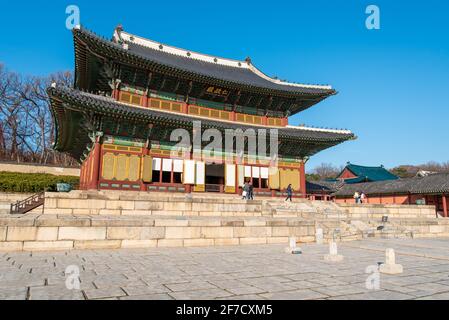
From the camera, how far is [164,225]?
34.0 feet

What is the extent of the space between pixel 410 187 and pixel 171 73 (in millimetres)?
26844

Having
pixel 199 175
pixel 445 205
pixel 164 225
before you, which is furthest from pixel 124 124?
pixel 445 205

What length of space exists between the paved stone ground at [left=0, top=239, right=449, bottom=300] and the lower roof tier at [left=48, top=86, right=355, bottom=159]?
409 inches

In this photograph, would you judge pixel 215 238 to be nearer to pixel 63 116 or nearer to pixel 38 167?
pixel 63 116

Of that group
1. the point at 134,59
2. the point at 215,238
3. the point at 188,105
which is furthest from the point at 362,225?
the point at 134,59

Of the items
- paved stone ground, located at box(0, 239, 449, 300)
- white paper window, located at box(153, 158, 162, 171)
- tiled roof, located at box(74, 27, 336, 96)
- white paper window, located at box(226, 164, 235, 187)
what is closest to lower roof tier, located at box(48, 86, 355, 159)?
white paper window, located at box(153, 158, 162, 171)

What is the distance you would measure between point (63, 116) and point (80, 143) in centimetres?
487

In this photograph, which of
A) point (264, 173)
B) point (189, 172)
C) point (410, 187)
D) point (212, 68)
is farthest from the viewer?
point (410, 187)

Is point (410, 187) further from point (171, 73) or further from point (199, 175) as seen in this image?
point (171, 73)

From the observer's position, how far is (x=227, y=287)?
5102 millimetres

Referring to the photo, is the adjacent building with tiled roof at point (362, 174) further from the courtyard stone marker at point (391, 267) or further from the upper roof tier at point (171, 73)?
the courtyard stone marker at point (391, 267)

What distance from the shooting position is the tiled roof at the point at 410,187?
2851cm

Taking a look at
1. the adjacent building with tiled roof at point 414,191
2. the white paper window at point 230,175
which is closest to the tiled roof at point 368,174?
the adjacent building with tiled roof at point 414,191

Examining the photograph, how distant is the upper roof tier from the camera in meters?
18.6
